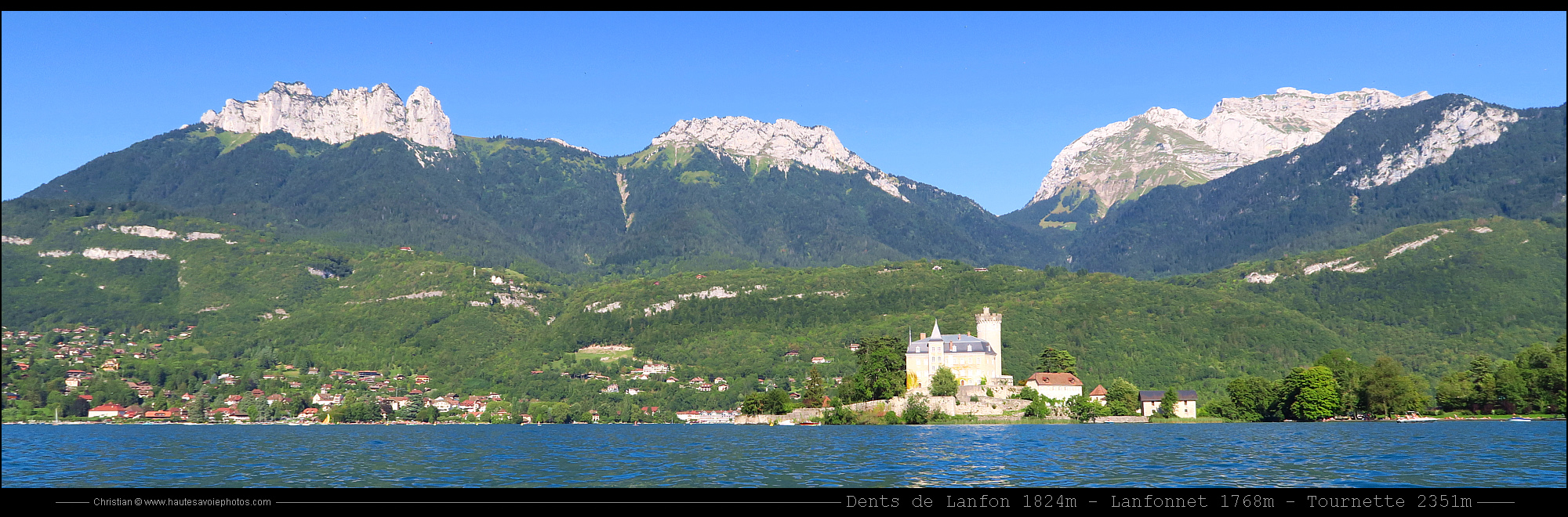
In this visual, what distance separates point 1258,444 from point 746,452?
2615 centimetres

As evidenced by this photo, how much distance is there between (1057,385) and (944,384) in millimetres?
12259

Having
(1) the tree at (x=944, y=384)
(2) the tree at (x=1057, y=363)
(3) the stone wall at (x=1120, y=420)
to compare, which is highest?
(2) the tree at (x=1057, y=363)

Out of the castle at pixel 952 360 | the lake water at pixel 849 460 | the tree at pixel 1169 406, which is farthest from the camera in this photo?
the castle at pixel 952 360

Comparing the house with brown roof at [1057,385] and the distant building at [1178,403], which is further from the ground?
the house with brown roof at [1057,385]

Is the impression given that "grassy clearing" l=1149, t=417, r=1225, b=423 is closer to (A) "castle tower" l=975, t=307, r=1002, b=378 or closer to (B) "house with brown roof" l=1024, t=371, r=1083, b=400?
(B) "house with brown roof" l=1024, t=371, r=1083, b=400

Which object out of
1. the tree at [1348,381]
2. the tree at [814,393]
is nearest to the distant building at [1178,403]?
the tree at [1348,381]

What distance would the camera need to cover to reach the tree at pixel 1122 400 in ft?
341

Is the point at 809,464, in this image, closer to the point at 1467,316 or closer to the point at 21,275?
the point at 1467,316

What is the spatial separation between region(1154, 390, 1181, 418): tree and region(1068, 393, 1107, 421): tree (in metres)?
5.88

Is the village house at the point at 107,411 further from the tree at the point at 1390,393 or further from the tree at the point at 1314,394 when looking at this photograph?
the tree at the point at 1390,393

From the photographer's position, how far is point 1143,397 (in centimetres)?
10988

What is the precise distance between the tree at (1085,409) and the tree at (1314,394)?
1654 cm

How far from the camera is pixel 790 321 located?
194 m
